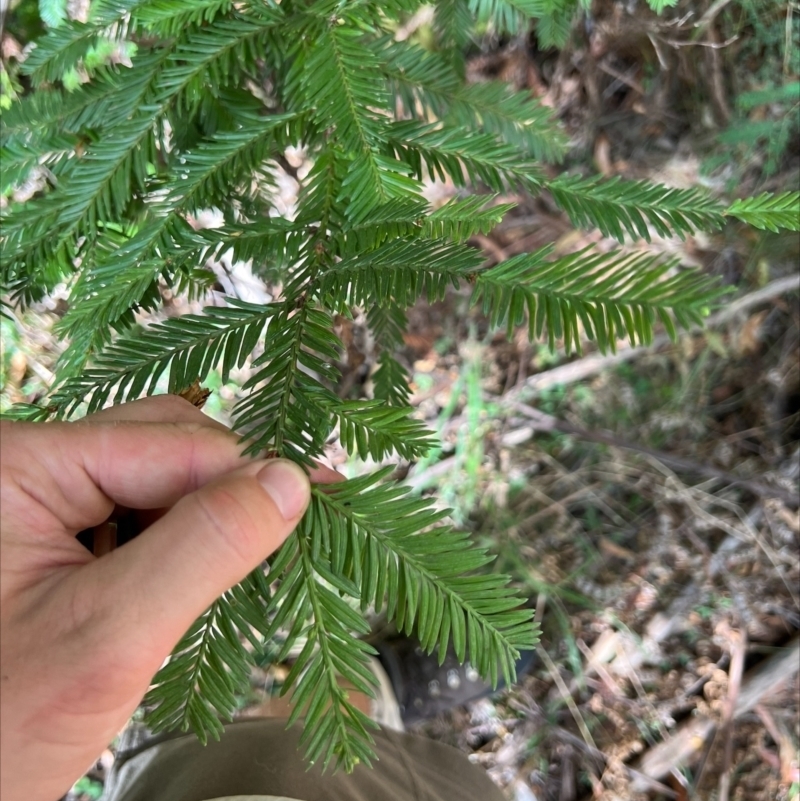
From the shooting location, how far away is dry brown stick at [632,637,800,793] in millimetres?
1801

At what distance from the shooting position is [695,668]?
1896mm

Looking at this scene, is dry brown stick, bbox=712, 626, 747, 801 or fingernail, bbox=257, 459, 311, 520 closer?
fingernail, bbox=257, 459, 311, 520

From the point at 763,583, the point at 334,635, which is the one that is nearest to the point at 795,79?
the point at 763,583

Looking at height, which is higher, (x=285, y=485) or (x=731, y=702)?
(x=285, y=485)

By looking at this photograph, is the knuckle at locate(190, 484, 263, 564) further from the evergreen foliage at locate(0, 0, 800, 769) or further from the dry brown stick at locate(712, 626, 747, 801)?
the dry brown stick at locate(712, 626, 747, 801)

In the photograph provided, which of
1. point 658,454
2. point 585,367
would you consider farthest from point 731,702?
point 585,367

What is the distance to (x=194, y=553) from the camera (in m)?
0.51

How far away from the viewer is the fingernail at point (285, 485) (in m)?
0.54

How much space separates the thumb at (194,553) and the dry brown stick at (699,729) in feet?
6.15

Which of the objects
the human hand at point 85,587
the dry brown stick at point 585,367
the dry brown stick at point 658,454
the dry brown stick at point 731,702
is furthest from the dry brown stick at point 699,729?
the human hand at point 85,587

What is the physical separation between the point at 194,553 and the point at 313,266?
1.23ft

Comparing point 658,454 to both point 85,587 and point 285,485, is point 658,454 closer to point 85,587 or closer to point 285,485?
point 285,485

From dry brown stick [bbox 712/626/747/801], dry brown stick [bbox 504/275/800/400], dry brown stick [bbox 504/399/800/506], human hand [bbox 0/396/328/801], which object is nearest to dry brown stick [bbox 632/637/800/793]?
dry brown stick [bbox 712/626/747/801]

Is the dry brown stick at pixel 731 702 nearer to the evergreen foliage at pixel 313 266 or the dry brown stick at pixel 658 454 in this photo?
the dry brown stick at pixel 658 454
